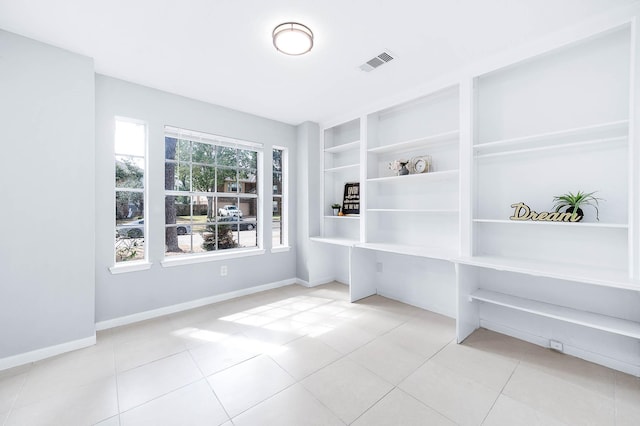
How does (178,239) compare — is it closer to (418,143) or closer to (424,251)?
(424,251)

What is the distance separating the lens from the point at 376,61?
2520 millimetres

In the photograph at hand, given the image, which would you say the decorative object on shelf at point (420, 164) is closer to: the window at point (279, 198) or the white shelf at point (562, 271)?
the white shelf at point (562, 271)

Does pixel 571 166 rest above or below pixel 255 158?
below

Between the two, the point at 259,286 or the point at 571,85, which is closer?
the point at 571,85

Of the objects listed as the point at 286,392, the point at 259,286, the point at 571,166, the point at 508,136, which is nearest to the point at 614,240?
the point at 571,166

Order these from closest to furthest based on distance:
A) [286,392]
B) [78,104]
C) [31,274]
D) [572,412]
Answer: [572,412]
[286,392]
[31,274]
[78,104]

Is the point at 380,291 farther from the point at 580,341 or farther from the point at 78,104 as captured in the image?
the point at 78,104

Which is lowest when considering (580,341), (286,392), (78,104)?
(286,392)

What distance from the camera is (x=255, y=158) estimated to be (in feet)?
13.3

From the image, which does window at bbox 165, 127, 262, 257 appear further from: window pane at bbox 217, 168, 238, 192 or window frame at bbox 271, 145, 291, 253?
window frame at bbox 271, 145, 291, 253

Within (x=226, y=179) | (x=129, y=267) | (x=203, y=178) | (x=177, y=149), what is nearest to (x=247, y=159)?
(x=226, y=179)

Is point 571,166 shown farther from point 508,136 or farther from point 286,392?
point 286,392

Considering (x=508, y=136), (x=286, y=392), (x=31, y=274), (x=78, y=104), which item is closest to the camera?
(x=286, y=392)

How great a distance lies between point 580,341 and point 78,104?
4.92m
